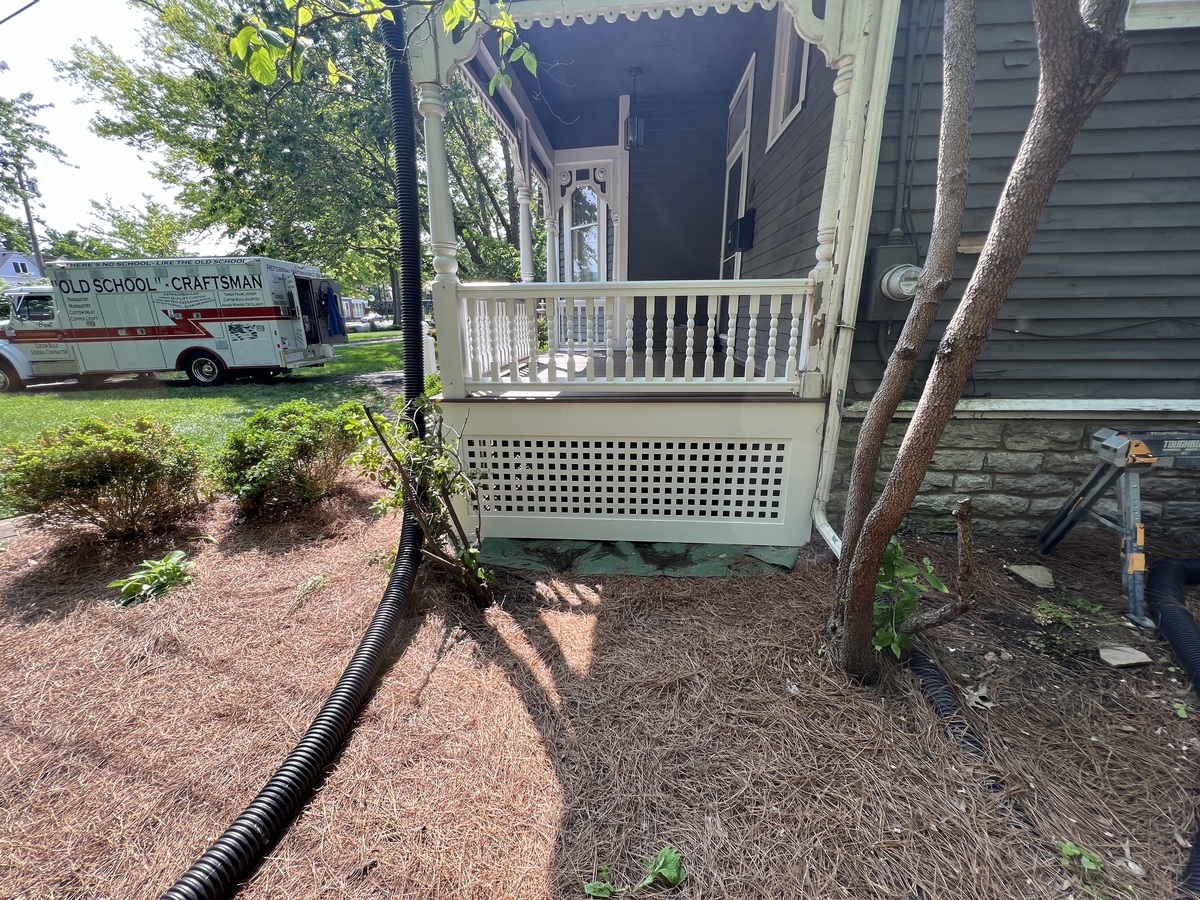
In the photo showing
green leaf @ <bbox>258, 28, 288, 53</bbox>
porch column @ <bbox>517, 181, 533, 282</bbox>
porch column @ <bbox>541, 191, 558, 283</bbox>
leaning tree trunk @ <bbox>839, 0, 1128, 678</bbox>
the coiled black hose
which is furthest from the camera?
porch column @ <bbox>541, 191, 558, 283</bbox>

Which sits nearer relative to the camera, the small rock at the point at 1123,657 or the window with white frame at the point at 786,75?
the small rock at the point at 1123,657

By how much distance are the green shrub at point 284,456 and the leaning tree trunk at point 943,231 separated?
299 centimetres

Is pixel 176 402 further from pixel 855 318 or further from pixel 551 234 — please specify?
pixel 855 318

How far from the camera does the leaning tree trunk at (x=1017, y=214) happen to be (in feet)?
3.92

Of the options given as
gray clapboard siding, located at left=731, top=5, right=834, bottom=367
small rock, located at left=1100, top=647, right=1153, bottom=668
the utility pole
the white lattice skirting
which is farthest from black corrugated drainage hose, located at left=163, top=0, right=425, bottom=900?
the utility pole

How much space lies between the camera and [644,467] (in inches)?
126

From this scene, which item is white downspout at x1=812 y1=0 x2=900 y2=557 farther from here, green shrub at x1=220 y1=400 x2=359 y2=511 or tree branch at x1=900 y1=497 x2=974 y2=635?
green shrub at x1=220 y1=400 x2=359 y2=511

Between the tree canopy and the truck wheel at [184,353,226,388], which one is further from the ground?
the tree canopy

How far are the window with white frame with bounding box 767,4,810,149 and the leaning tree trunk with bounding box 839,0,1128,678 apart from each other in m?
2.29

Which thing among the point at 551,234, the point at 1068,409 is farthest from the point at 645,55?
the point at 1068,409

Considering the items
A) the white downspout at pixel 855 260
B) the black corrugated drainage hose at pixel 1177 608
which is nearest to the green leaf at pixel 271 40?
the white downspout at pixel 855 260

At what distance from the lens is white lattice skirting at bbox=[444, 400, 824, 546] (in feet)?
9.68

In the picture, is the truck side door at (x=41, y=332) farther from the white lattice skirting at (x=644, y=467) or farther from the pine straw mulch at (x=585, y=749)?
the white lattice skirting at (x=644, y=467)

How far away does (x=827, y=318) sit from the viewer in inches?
111
